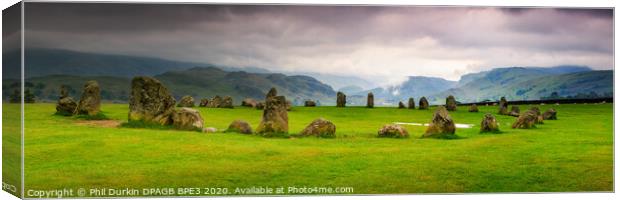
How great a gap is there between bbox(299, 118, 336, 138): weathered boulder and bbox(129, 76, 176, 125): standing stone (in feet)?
18.0

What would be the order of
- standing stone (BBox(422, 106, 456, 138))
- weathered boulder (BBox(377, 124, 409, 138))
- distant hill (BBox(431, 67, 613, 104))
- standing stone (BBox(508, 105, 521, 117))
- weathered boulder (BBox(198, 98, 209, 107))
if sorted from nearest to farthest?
1. distant hill (BBox(431, 67, 613, 104))
2. weathered boulder (BBox(377, 124, 409, 138))
3. standing stone (BBox(422, 106, 456, 138))
4. weathered boulder (BBox(198, 98, 209, 107))
5. standing stone (BBox(508, 105, 521, 117))

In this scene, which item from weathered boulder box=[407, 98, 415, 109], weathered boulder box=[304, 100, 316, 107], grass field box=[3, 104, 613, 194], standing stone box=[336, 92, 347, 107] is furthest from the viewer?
weathered boulder box=[304, 100, 316, 107]

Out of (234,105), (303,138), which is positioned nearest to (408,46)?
(303,138)

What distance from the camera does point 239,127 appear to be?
32.6 meters

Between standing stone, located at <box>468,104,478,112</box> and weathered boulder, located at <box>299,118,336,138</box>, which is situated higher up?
standing stone, located at <box>468,104,478,112</box>

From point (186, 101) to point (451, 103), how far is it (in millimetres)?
11078

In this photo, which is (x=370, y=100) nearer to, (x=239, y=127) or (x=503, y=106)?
(x=239, y=127)

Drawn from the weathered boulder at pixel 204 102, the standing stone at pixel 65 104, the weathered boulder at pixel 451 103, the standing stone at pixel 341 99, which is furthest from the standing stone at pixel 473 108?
the standing stone at pixel 65 104

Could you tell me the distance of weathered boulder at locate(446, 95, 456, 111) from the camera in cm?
3321

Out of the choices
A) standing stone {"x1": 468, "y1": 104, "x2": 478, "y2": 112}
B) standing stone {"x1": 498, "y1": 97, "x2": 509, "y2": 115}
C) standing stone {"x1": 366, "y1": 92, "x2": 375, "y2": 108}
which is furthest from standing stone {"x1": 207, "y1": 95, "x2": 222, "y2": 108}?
standing stone {"x1": 498, "y1": 97, "x2": 509, "y2": 115}

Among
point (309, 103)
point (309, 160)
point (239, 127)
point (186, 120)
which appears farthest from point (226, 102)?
point (309, 160)

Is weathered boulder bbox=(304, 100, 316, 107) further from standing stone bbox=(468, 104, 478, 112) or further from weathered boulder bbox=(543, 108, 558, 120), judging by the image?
weathered boulder bbox=(543, 108, 558, 120)

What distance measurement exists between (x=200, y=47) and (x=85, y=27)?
3956 millimetres

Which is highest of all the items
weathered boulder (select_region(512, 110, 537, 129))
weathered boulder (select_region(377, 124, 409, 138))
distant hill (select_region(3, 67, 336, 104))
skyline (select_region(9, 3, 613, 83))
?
skyline (select_region(9, 3, 613, 83))
